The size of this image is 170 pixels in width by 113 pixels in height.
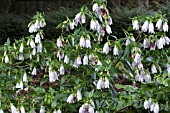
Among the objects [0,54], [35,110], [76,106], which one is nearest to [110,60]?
[76,106]

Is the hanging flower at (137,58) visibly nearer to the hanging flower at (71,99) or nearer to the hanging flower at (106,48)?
the hanging flower at (106,48)

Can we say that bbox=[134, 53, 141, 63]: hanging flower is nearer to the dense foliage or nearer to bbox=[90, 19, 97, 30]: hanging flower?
the dense foliage

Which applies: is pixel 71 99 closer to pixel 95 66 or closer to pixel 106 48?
pixel 95 66

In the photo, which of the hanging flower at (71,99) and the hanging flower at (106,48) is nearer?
the hanging flower at (71,99)

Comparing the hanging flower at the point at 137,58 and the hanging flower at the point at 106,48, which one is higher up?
the hanging flower at the point at 106,48

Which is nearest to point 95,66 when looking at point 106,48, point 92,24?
point 106,48

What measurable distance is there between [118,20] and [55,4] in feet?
19.3

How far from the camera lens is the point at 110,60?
2510 mm

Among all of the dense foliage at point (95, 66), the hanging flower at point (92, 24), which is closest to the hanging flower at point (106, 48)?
the dense foliage at point (95, 66)

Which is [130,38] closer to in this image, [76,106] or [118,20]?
[76,106]

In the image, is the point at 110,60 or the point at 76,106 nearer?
the point at 76,106

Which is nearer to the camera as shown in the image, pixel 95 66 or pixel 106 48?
pixel 95 66

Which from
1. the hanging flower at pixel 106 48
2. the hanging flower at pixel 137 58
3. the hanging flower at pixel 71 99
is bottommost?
the hanging flower at pixel 71 99

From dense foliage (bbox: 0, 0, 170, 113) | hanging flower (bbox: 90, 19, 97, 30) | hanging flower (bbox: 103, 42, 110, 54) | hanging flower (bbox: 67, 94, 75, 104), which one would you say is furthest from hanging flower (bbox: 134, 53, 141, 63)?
hanging flower (bbox: 67, 94, 75, 104)
